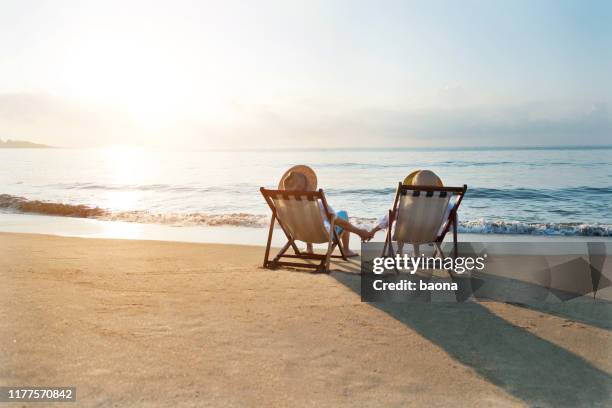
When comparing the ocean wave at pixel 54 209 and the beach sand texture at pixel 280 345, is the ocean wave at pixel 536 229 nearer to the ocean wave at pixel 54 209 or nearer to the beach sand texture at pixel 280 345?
the beach sand texture at pixel 280 345

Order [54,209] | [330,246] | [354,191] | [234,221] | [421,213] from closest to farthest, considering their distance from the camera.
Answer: [421,213]
[330,246]
[234,221]
[54,209]
[354,191]

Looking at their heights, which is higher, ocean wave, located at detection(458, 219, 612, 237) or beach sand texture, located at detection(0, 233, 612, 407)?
ocean wave, located at detection(458, 219, 612, 237)

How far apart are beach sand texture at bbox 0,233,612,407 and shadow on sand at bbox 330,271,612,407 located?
0.01m

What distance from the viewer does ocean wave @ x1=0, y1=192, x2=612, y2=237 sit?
459 inches

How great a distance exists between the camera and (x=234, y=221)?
1231cm

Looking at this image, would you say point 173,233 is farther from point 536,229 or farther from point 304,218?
point 536,229

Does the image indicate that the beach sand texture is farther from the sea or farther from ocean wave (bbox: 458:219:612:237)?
ocean wave (bbox: 458:219:612:237)

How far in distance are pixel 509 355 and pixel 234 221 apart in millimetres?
9236

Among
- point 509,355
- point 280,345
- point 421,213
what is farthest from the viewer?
point 421,213

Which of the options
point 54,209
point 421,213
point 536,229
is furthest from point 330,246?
point 54,209

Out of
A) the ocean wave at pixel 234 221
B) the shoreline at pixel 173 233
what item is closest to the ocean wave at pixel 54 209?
the ocean wave at pixel 234 221

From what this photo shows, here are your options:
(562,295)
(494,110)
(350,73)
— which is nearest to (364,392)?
(562,295)

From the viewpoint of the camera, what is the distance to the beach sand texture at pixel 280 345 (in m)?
2.96

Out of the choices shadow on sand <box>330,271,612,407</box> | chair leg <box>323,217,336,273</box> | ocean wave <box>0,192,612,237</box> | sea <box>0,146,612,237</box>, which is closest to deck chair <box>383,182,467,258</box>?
chair leg <box>323,217,336,273</box>
